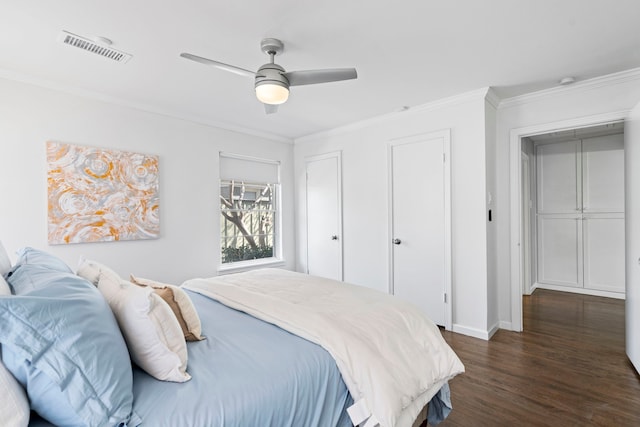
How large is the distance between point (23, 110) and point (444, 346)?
12.9ft

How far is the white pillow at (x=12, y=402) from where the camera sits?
0.80m

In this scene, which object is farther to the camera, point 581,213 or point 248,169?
point 581,213

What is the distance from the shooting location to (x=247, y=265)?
180 inches

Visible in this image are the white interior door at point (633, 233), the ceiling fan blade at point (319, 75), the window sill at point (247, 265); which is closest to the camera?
the ceiling fan blade at point (319, 75)

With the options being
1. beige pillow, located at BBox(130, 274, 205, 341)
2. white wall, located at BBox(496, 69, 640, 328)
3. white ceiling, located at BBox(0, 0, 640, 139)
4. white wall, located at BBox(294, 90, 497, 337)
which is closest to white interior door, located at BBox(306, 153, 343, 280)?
white wall, located at BBox(294, 90, 497, 337)

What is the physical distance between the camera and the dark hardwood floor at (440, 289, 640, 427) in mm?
2031

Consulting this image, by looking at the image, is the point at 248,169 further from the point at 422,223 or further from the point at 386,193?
the point at 422,223

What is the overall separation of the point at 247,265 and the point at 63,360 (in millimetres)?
3682

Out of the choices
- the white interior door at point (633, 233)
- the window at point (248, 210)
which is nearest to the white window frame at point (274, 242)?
the window at point (248, 210)

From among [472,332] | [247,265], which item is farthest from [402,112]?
[247,265]

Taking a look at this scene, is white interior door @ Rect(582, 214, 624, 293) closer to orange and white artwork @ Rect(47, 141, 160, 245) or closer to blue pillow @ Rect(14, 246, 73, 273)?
orange and white artwork @ Rect(47, 141, 160, 245)

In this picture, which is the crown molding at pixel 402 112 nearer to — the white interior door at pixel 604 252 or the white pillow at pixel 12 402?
the white interior door at pixel 604 252

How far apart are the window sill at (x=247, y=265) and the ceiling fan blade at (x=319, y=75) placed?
290 cm

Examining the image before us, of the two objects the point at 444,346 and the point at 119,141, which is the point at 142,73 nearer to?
the point at 119,141
